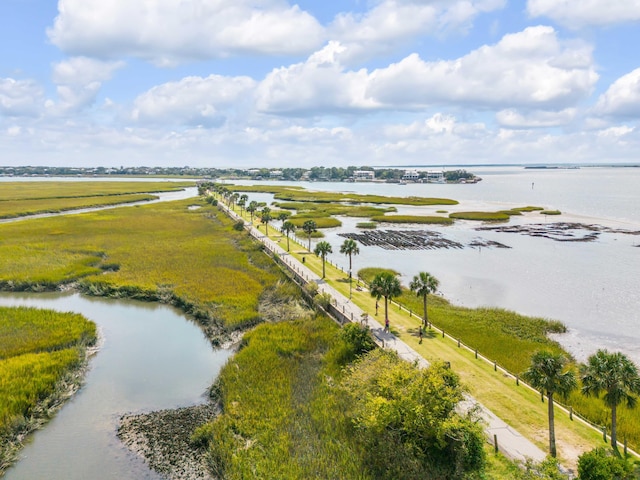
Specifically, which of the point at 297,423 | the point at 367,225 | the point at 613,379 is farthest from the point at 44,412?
the point at 367,225

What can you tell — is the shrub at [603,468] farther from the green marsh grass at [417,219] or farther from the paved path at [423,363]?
the green marsh grass at [417,219]

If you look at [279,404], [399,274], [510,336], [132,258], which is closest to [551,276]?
[399,274]

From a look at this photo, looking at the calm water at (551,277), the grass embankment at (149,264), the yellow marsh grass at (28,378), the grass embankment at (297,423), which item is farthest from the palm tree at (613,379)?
the yellow marsh grass at (28,378)

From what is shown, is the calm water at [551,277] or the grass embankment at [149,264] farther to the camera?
the grass embankment at [149,264]

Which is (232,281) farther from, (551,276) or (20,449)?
(551,276)

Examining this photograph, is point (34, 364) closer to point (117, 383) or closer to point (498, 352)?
point (117, 383)
